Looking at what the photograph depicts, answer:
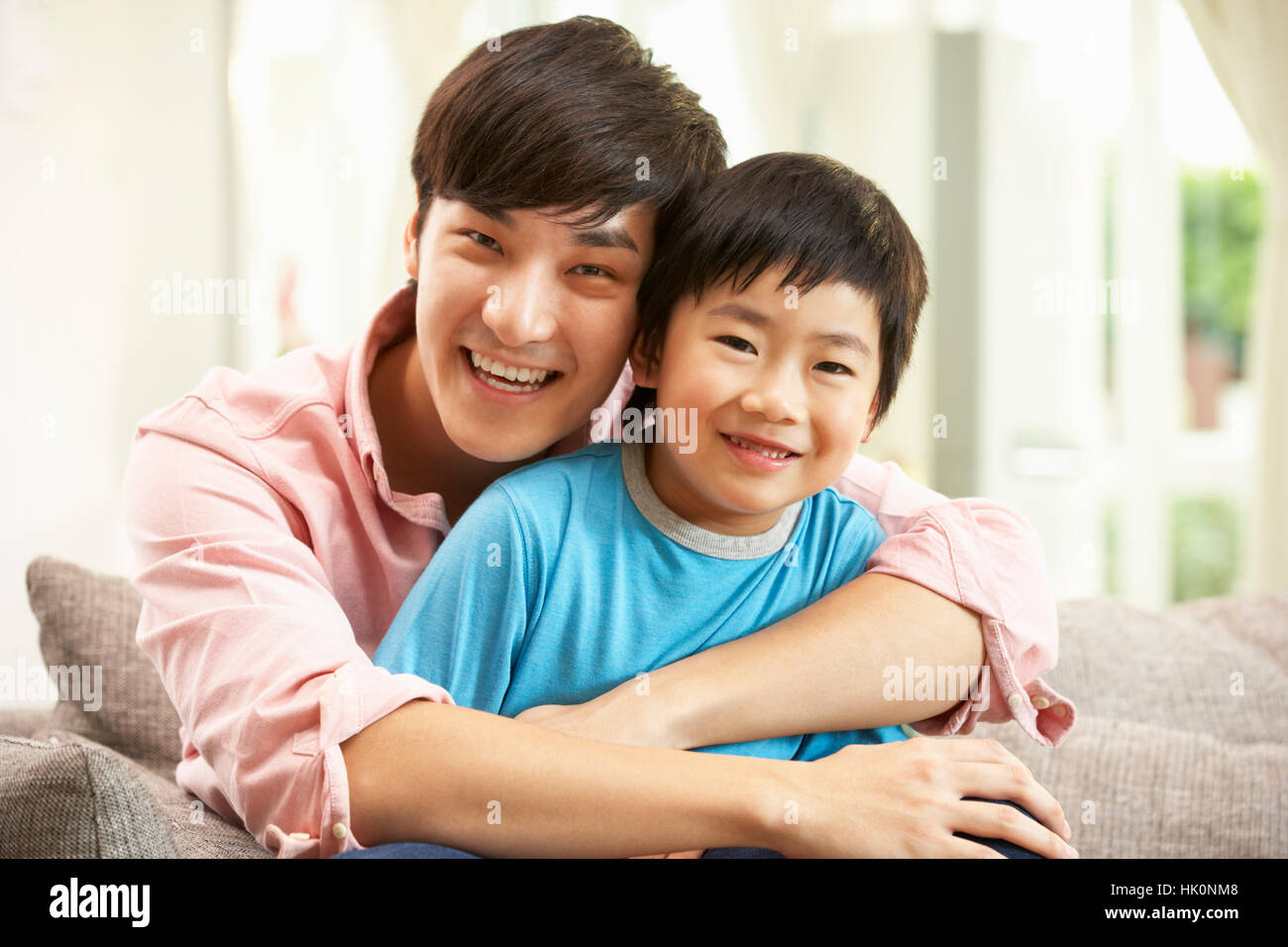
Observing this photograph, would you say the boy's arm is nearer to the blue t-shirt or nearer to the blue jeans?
the blue t-shirt

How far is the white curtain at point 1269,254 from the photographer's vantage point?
346 centimetres

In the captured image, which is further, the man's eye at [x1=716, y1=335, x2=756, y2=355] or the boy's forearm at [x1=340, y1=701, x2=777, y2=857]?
the man's eye at [x1=716, y1=335, x2=756, y2=355]

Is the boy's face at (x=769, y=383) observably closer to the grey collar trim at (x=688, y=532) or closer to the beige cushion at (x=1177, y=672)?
the grey collar trim at (x=688, y=532)

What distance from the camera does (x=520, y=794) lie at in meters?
0.91

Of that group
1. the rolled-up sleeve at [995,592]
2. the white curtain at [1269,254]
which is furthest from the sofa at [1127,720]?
the white curtain at [1269,254]

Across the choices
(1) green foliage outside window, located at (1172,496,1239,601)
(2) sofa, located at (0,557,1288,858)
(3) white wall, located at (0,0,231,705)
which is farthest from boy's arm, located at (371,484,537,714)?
(1) green foliage outside window, located at (1172,496,1239,601)

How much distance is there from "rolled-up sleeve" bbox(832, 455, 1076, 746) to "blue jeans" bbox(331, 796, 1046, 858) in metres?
0.15

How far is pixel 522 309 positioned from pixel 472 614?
30cm

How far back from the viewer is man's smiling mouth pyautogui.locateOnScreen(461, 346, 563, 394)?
118cm

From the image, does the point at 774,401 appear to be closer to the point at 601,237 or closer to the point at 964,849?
the point at 601,237

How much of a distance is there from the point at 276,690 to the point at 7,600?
8.62 ft

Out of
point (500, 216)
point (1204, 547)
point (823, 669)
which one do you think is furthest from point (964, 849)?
point (1204, 547)
